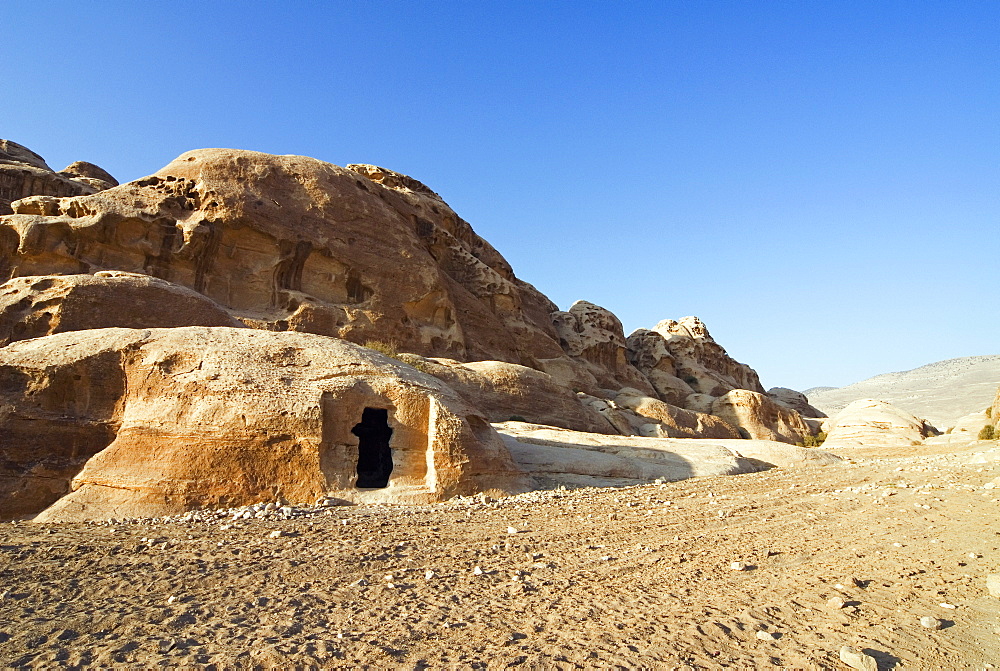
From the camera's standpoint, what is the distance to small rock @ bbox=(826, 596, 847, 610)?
5.32m

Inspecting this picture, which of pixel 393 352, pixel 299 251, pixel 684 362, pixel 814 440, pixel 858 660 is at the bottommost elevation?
pixel 858 660

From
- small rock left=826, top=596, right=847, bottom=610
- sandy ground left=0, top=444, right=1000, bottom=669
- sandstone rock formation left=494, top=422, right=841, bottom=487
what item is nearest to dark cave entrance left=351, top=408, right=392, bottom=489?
sandy ground left=0, top=444, right=1000, bottom=669

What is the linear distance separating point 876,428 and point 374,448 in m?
27.3

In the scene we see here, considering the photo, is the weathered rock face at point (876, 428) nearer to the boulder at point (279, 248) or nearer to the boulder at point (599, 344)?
the boulder at point (599, 344)

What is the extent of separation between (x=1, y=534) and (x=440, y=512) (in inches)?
224

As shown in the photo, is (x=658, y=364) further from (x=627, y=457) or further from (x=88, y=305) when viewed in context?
(x=88, y=305)

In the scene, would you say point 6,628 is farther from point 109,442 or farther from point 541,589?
point 109,442

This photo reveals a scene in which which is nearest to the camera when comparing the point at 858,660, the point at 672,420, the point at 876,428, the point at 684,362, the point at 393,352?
the point at 858,660

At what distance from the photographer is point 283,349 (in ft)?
35.9

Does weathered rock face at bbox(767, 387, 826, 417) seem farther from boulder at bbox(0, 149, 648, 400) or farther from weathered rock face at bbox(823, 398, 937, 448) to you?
boulder at bbox(0, 149, 648, 400)

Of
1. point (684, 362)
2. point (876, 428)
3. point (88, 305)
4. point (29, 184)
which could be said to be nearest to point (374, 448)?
point (88, 305)

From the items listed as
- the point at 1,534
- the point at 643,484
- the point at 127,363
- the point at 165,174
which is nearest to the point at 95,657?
the point at 1,534

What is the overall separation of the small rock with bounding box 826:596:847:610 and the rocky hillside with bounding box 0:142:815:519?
22.3ft

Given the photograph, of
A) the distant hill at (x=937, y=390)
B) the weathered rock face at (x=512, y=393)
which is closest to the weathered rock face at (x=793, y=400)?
the distant hill at (x=937, y=390)
